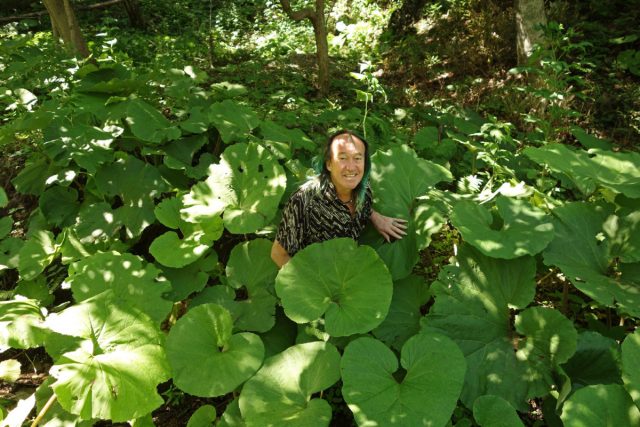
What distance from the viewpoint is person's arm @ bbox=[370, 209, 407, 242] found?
2.37 meters

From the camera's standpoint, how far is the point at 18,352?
296 centimetres

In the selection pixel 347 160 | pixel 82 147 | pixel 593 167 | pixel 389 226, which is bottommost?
pixel 389 226

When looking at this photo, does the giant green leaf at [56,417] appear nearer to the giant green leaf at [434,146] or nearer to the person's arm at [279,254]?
the person's arm at [279,254]

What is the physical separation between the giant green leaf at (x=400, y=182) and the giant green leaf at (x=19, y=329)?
1770 mm

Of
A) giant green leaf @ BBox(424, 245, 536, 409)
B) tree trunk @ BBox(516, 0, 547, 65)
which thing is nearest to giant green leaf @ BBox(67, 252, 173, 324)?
giant green leaf @ BBox(424, 245, 536, 409)

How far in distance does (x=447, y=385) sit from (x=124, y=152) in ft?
9.13

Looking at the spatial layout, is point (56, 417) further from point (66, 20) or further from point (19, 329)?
point (66, 20)

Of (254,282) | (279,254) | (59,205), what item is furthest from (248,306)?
(59,205)

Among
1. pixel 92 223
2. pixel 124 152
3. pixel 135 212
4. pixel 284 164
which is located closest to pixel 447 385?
pixel 284 164

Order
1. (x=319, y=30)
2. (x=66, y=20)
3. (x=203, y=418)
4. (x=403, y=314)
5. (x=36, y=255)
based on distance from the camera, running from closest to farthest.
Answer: (x=203, y=418) → (x=403, y=314) → (x=36, y=255) → (x=66, y=20) → (x=319, y=30)

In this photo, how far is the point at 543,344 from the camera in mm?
1845

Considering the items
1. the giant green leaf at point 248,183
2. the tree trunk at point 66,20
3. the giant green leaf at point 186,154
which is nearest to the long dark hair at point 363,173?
the giant green leaf at point 248,183

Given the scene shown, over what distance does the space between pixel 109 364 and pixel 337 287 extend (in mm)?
1017

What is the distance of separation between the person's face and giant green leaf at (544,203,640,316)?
967 mm
